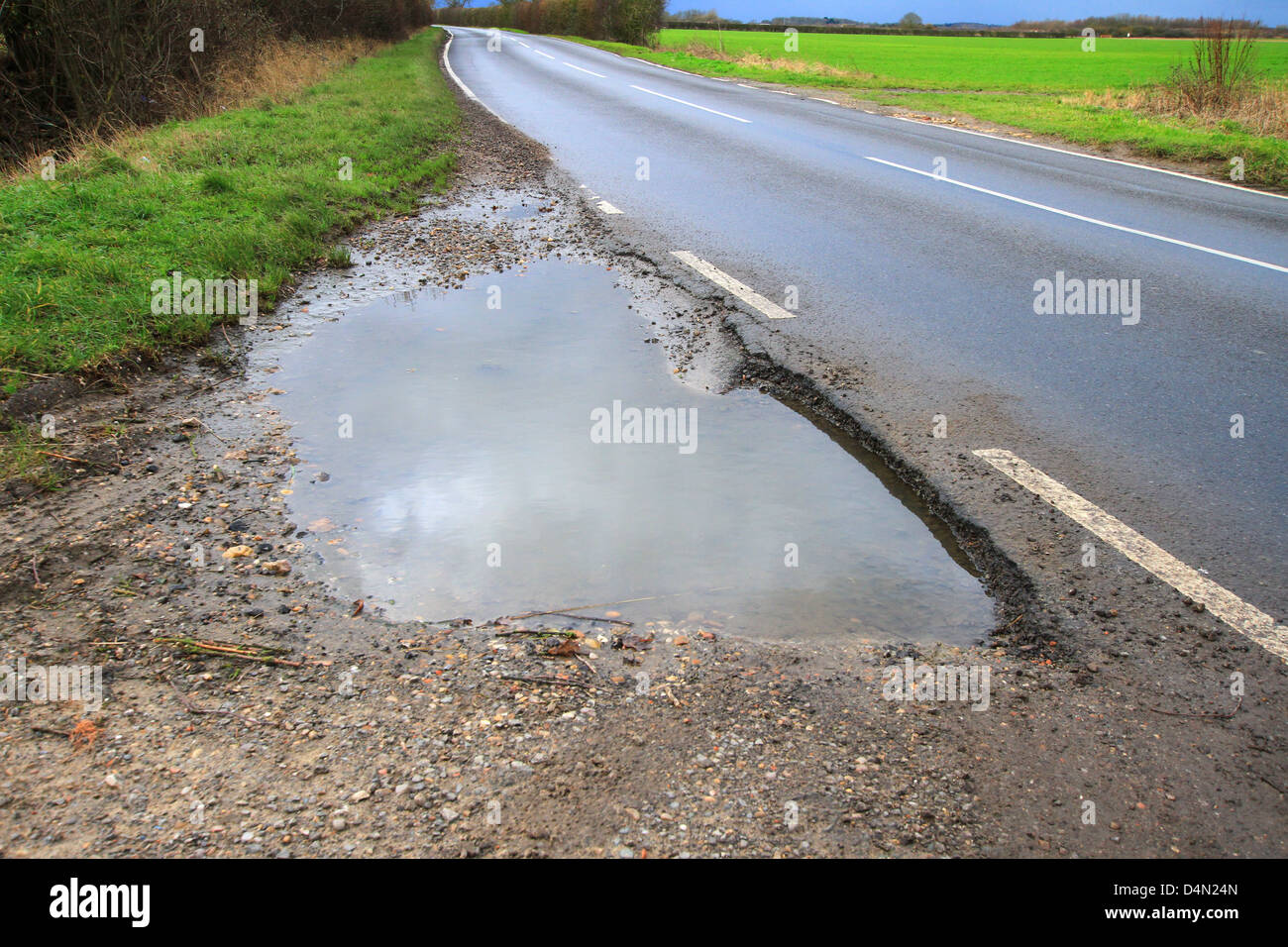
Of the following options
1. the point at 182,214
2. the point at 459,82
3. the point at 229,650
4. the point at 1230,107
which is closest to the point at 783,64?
the point at 459,82

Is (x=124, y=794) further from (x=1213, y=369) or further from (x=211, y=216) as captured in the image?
(x=211, y=216)

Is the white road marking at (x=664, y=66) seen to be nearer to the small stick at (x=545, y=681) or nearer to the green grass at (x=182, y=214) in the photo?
the green grass at (x=182, y=214)

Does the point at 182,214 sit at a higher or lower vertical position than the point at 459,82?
lower

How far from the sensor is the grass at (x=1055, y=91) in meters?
12.0

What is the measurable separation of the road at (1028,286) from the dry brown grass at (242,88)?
528 cm

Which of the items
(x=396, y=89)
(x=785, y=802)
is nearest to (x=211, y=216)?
(x=785, y=802)

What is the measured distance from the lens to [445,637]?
287 centimetres

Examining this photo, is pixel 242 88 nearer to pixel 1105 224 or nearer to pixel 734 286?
pixel 734 286

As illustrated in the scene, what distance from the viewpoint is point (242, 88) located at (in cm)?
1427

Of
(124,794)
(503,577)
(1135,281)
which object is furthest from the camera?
(1135,281)

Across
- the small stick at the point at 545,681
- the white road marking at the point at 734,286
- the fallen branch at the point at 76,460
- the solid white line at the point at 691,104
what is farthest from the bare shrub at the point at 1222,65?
the fallen branch at the point at 76,460

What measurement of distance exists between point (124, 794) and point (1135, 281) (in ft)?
23.0

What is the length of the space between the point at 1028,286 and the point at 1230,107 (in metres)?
12.0
